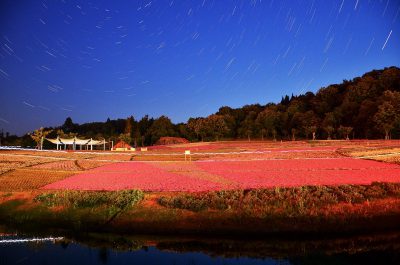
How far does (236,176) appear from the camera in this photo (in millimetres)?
34562

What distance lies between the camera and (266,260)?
671 inches

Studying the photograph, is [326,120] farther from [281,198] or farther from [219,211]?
[219,211]

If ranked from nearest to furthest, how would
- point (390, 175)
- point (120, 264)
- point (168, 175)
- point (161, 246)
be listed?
point (120, 264)
point (161, 246)
point (390, 175)
point (168, 175)

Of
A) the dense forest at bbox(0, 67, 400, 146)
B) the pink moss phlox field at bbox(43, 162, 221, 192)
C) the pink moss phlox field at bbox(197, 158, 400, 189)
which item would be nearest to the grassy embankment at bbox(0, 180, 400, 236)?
the pink moss phlox field at bbox(43, 162, 221, 192)

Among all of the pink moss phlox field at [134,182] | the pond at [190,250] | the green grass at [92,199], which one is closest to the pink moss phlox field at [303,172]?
the pink moss phlox field at [134,182]

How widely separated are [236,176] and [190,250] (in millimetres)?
16648

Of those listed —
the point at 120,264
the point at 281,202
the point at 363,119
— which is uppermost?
the point at 363,119

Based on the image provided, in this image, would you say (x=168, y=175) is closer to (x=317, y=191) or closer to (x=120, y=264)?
(x=317, y=191)

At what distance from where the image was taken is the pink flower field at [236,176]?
29.9m

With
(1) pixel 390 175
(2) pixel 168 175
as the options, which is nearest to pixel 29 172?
(2) pixel 168 175

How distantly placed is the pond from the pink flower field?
9.10m

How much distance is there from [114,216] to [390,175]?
23.6 m

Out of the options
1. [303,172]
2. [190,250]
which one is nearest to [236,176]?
[303,172]

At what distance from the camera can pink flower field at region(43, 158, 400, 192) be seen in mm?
29891
